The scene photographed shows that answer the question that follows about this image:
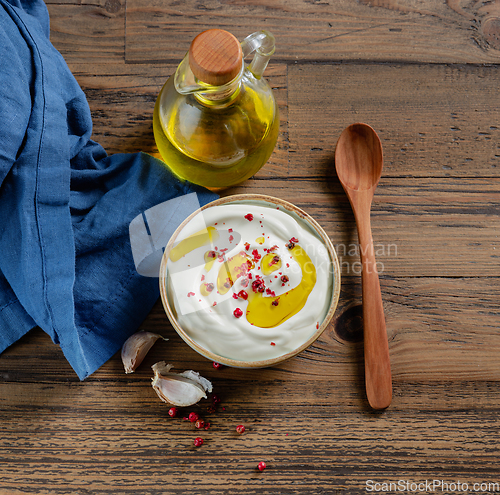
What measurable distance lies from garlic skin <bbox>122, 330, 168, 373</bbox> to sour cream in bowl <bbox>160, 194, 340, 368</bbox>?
0.41ft

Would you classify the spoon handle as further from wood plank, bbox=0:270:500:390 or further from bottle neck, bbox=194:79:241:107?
bottle neck, bbox=194:79:241:107

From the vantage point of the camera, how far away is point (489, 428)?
0.98 m

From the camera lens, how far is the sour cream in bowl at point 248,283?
83 cm

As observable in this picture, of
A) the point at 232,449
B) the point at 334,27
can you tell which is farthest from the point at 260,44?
the point at 232,449

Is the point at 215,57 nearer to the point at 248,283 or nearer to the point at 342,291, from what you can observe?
the point at 248,283

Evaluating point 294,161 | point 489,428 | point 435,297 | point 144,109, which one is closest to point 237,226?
point 294,161

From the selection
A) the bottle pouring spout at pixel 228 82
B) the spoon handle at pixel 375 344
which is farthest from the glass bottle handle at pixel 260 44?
the spoon handle at pixel 375 344

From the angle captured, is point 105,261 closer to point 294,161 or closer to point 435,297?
point 294,161

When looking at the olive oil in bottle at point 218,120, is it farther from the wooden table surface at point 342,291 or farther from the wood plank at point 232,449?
the wood plank at point 232,449

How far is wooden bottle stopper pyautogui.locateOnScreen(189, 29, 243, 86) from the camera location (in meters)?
0.67

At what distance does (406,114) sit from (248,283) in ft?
2.10

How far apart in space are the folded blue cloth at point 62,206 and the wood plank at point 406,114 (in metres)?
0.36

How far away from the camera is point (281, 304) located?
0.85 metres

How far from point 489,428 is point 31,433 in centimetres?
115
